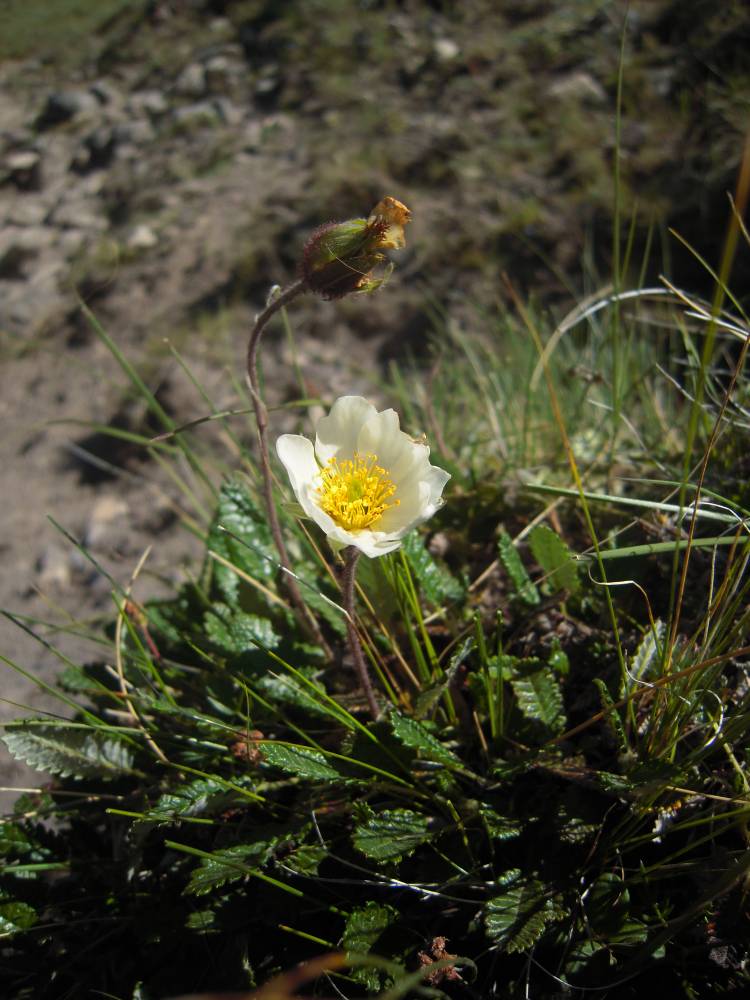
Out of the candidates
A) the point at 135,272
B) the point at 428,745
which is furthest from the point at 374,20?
the point at 428,745

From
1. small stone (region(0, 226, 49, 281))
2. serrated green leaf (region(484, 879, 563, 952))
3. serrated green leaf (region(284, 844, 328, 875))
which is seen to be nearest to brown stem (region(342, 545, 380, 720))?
serrated green leaf (region(284, 844, 328, 875))

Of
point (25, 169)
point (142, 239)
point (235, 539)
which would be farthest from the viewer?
point (25, 169)

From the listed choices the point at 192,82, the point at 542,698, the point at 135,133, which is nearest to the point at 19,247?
the point at 135,133

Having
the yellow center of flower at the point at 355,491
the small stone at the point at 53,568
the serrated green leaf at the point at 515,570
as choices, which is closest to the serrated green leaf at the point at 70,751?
the yellow center of flower at the point at 355,491

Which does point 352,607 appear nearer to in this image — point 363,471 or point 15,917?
point 363,471

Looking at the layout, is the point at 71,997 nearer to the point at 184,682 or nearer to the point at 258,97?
the point at 184,682

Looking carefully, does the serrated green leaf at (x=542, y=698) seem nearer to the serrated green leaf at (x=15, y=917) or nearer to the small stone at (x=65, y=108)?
the serrated green leaf at (x=15, y=917)
